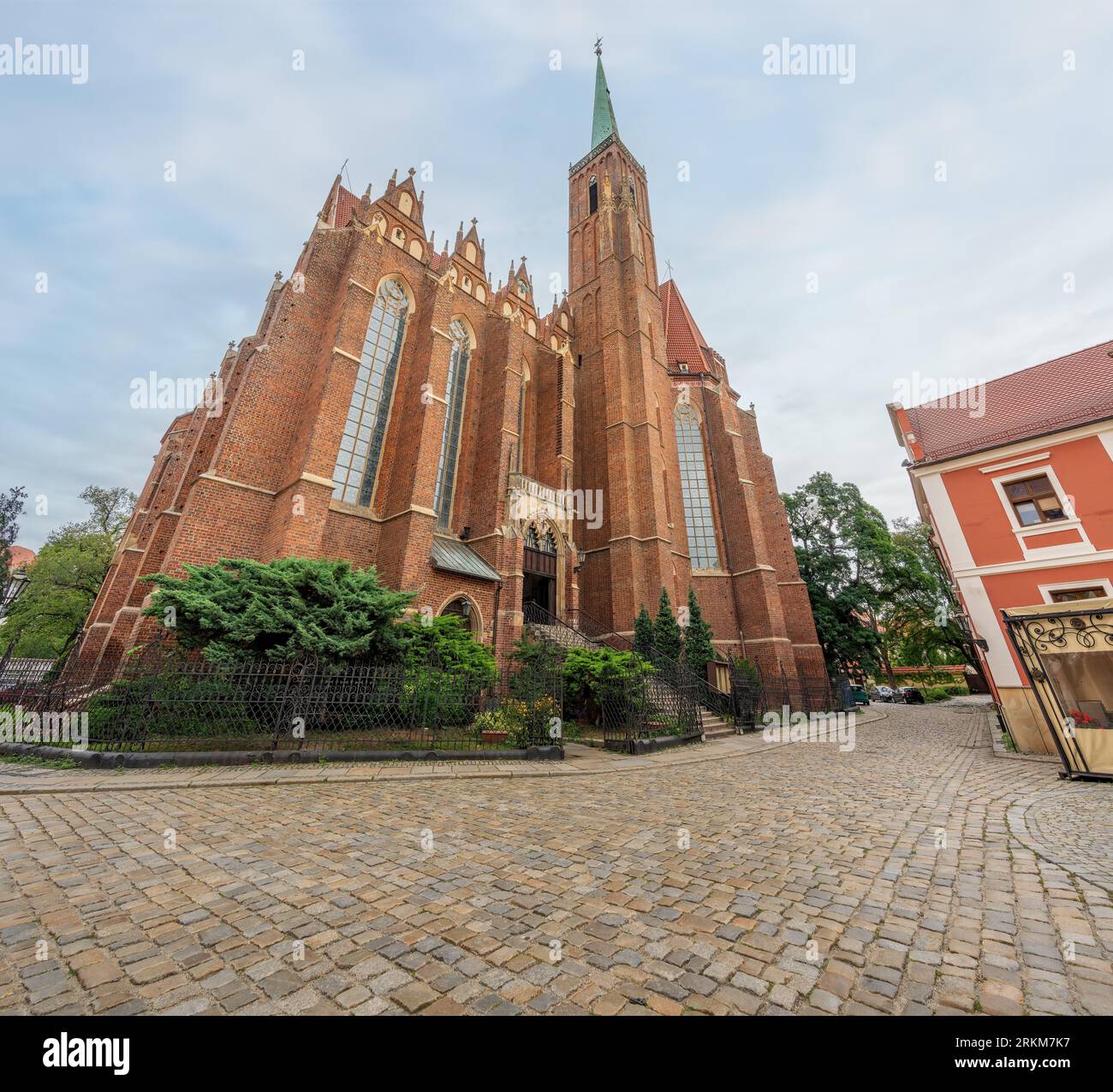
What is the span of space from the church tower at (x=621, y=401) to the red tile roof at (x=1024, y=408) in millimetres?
9790

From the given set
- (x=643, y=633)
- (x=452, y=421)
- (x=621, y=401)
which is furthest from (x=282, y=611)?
(x=621, y=401)

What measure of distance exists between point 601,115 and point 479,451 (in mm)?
33747

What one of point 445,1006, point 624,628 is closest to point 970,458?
point 624,628

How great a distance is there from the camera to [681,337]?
30172 millimetres

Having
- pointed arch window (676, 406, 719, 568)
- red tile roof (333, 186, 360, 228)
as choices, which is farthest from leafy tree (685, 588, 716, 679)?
red tile roof (333, 186, 360, 228)

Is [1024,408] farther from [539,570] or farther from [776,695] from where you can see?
[539,570]

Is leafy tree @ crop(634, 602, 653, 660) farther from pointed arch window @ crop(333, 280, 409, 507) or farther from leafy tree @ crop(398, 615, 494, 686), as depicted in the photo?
pointed arch window @ crop(333, 280, 409, 507)

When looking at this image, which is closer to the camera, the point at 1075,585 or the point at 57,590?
the point at 1075,585

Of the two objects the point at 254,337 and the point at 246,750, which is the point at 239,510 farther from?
the point at 254,337

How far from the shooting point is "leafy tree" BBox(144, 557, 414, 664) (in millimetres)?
8820

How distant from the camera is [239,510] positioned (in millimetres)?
12992

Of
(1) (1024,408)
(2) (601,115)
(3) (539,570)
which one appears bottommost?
(3) (539,570)

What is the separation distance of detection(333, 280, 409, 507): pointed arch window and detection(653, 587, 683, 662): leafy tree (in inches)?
450
